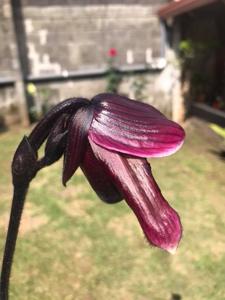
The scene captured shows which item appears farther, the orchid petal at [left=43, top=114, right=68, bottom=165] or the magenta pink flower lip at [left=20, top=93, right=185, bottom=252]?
the orchid petal at [left=43, top=114, right=68, bottom=165]

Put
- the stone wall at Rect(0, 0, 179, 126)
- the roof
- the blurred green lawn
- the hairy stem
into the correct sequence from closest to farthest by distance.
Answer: the hairy stem → the blurred green lawn → the roof → the stone wall at Rect(0, 0, 179, 126)

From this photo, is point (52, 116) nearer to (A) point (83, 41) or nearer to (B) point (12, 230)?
(B) point (12, 230)

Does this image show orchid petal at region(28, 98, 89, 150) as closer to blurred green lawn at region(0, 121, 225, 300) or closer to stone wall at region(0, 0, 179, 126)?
blurred green lawn at region(0, 121, 225, 300)

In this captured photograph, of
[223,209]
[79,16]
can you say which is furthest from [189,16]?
[223,209]

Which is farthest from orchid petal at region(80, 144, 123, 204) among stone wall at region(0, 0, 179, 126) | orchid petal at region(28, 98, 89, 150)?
stone wall at region(0, 0, 179, 126)

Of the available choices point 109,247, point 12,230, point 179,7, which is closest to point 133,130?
point 12,230
